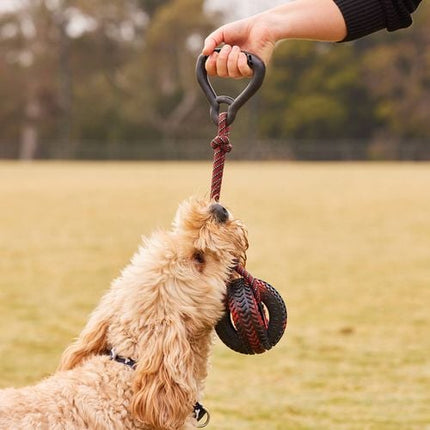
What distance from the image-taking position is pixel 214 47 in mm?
2916

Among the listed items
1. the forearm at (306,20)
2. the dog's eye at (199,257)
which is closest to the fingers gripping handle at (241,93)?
the forearm at (306,20)

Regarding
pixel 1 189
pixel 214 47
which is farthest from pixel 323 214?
pixel 214 47

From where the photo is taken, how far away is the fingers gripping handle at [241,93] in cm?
279

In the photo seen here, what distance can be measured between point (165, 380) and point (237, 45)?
47.3 inches

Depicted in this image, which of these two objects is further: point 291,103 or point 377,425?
point 291,103

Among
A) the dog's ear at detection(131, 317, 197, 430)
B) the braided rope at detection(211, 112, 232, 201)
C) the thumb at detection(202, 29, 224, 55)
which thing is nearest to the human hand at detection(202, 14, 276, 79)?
the thumb at detection(202, 29, 224, 55)

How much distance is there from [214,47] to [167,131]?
5786 centimetres

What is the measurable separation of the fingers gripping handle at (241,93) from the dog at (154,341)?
33 centimetres

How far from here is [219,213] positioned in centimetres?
271

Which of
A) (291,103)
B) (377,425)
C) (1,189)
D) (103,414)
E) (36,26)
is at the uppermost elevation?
(36,26)

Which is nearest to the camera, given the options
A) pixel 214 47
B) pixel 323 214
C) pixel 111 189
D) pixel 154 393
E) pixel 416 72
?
pixel 154 393

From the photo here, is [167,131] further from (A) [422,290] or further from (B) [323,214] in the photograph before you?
(A) [422,290]

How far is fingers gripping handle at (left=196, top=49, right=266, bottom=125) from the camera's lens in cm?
279

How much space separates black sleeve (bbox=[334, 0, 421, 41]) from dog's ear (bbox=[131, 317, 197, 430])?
117 centimetres
